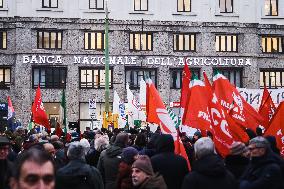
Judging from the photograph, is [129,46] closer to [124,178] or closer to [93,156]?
[93,156]

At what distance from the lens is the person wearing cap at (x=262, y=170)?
23.8ft

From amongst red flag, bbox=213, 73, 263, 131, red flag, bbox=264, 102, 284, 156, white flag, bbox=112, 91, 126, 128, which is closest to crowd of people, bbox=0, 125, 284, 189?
red flag, bbox=264, 102, 284, 156

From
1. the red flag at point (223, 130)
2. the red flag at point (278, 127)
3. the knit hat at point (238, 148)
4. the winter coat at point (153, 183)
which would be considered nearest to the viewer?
the winter coat at point (153, 183)

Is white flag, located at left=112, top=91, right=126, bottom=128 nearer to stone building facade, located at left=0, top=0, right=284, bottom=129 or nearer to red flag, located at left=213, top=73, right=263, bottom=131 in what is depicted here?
stone building facade, located at left=0, top=0, right=284, bottom=129

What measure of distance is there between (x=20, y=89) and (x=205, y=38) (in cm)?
1467

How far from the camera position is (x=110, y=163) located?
10.4 m

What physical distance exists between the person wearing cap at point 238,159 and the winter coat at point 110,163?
223 cm

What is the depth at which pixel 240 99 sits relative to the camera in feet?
44.2

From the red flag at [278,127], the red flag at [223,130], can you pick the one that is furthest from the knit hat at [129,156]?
the red flag at [278,127]

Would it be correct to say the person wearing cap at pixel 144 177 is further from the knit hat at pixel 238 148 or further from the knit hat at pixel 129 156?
the knit hat at pixel 238 148

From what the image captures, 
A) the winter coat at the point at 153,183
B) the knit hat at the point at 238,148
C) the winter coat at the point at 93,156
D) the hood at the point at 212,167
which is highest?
the knit hat at the point at 238,148

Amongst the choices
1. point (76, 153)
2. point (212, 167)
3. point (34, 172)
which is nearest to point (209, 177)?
point (212, 167)

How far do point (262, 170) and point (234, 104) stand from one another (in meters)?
5.98

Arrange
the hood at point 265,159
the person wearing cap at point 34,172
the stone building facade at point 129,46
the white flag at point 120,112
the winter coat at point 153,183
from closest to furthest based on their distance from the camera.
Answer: the person wearing cap at point 34,172
the winter coat at point 153,183
the hood at point 265,159
the white flag at point 120,112
the stone building facade at point 129,46
